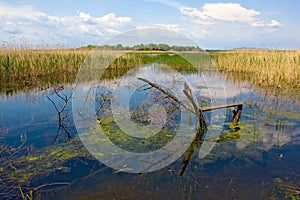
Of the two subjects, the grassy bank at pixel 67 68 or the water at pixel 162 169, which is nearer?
the water at pixel 162 169

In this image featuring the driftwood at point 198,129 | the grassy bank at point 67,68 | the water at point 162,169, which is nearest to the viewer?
the water at point 162,169

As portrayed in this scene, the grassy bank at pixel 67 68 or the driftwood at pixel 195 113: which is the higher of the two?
the grassy bank at pixel 67 68

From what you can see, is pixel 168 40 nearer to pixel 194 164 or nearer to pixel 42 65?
pixel 194 164

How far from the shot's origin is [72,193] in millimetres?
2303

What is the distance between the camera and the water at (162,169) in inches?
91.3

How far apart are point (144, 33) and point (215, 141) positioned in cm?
181

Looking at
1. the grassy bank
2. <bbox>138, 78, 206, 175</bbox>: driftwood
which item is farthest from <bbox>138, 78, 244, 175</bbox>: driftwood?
the grassy bank

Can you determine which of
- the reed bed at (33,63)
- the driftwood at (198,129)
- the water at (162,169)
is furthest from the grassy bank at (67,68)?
the driftwood at (198,129)

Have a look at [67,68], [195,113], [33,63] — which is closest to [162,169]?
[195,113]

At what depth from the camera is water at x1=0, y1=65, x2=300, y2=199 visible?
2318mm

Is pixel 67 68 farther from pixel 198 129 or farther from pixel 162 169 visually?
pixel 162 169

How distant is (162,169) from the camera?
2760mm

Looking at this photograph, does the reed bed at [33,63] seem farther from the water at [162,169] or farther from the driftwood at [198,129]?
the driftwood at [198,129]

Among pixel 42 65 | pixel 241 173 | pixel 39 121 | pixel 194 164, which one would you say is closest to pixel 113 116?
pixel 39 121
